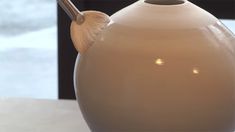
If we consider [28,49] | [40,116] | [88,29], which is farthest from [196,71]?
[28,49]

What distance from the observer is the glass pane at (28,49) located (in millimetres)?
2494

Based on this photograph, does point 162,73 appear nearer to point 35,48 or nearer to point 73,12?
point 73,12

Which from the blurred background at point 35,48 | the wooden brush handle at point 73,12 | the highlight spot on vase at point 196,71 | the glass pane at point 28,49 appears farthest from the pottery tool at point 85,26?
the glass pane at point 28,49

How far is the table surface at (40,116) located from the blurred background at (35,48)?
70cm

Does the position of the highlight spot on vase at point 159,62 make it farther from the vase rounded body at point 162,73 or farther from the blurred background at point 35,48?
the blurred background at point 35,48

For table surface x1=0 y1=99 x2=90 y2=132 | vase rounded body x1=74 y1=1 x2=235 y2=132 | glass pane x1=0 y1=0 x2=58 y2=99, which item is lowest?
glass pane x1=0 y1=0 x2=58 y2=99

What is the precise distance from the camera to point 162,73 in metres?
0.70

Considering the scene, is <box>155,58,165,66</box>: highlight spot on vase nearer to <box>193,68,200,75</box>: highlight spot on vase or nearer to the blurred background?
<box>193,68,200,75</box>: highlight spot on vase

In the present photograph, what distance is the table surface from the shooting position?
0.93 meters

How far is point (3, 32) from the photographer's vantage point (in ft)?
9.91

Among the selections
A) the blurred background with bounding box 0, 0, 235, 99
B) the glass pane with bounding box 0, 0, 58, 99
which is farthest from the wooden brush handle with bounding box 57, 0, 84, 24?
the glass pane with bounding box 0, 0, 58, 99

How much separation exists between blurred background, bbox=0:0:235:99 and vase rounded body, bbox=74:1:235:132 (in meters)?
0.96

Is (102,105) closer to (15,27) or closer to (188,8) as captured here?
(188,8)

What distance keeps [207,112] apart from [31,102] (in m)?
0.41
